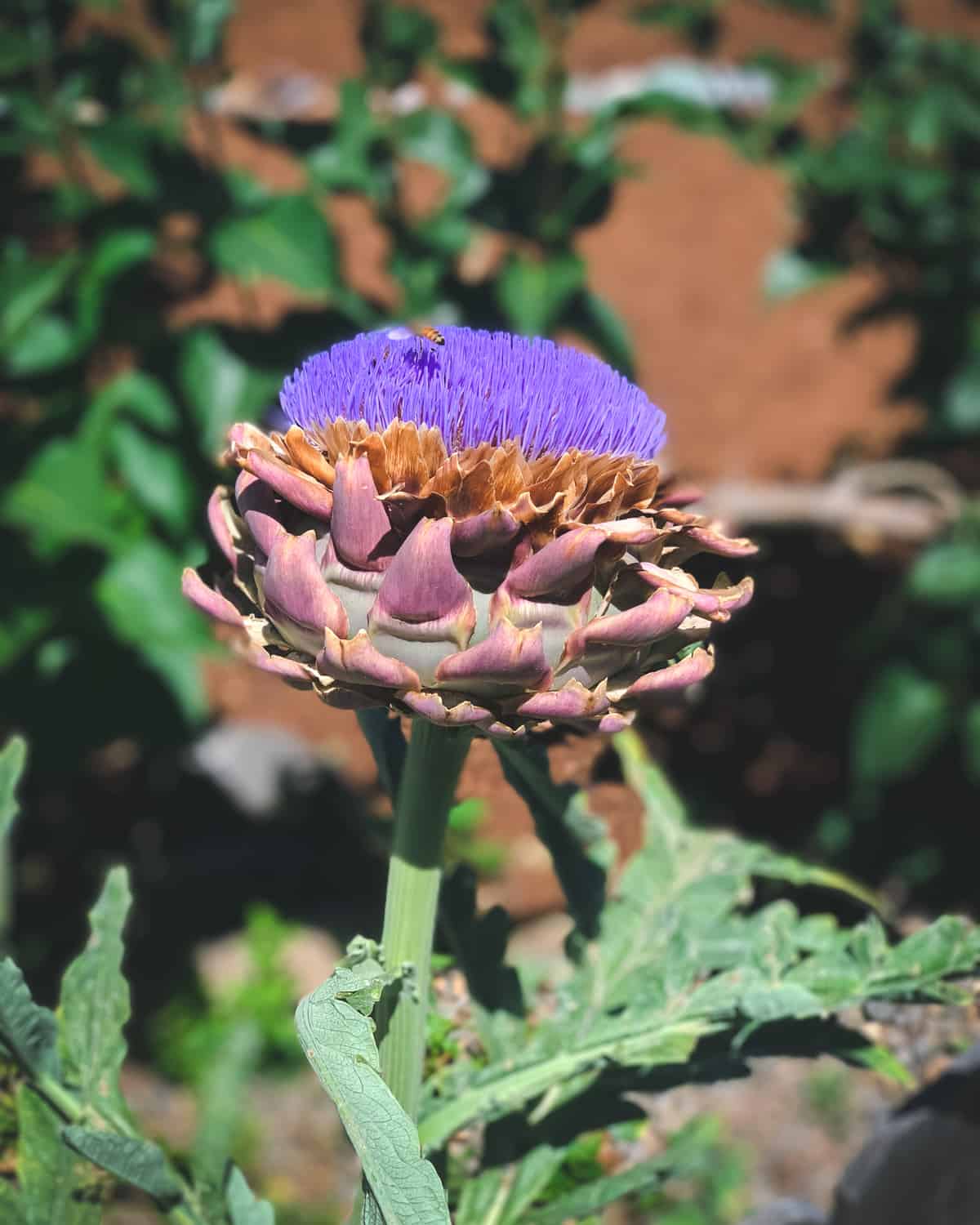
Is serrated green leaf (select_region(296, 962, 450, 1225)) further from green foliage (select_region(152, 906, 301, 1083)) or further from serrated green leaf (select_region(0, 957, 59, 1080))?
green foliage (select_region(152, 906, 301, 1083))

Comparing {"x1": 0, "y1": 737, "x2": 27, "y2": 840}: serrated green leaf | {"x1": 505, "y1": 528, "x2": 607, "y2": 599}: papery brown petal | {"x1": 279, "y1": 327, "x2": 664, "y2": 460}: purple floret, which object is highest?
{"x1": 279, "y1": 327, "x2": 664, "y2": 460}: purple floret

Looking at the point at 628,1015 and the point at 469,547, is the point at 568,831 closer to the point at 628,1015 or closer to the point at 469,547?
the point at 628,1015

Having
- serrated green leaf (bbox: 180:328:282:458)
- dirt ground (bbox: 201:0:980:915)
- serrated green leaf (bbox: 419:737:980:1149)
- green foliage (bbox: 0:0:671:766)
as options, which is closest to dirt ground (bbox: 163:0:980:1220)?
dirt ground (bbox: 201:0:980:915)

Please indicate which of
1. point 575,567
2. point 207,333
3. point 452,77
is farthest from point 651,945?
point 452,77

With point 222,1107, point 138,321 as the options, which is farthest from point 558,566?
point 138,321

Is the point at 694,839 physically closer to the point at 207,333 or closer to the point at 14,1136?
the point at 14,1136

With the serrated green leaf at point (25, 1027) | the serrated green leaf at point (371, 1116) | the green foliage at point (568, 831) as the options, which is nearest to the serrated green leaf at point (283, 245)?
the green foliage at point (568, 831)

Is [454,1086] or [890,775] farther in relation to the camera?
[890,775]

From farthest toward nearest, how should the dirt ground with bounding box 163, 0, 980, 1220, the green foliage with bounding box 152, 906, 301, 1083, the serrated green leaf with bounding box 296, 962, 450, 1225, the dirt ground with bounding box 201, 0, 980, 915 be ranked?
the dirt ground with bounding box 201, 0, 980, 915, the dirt ground with bounding box 163, 0, 980, 1220, the green foliage with bounding box 152, 906, 301, 1083, the serrated green leaf with bounding box 296, 962, 450, 1225
